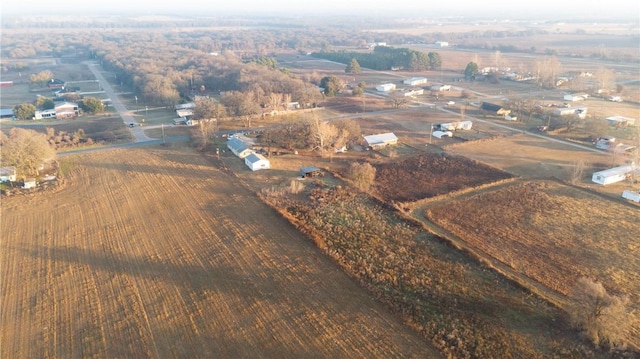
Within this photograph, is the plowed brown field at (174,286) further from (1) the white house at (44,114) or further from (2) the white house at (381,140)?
(1) the white house at (44,114)

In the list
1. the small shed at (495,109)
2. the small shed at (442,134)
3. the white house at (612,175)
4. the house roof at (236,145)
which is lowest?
the white house at (612,175)

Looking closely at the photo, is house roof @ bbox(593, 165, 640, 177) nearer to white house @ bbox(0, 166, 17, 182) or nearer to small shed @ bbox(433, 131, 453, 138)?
small shed @ bbox(433, 131, 453, 138)

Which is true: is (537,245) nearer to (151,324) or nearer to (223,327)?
(223,327)

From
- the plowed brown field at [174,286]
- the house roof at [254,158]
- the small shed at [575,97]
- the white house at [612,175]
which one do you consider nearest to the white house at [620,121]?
the small shed at [575,97]

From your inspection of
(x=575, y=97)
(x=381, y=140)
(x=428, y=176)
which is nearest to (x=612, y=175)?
(x=428, y=176)

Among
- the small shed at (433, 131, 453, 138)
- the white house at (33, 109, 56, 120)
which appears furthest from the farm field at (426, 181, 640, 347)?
the white house at (33, 109, 56, 120)

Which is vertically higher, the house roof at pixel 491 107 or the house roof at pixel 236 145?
the house roof at pixel 491 107

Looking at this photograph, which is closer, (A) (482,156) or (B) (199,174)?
(B) (199,174)

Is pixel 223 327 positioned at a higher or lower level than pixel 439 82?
lower

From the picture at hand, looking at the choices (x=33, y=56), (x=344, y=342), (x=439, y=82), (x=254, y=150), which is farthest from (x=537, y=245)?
(x=33, y=56)
